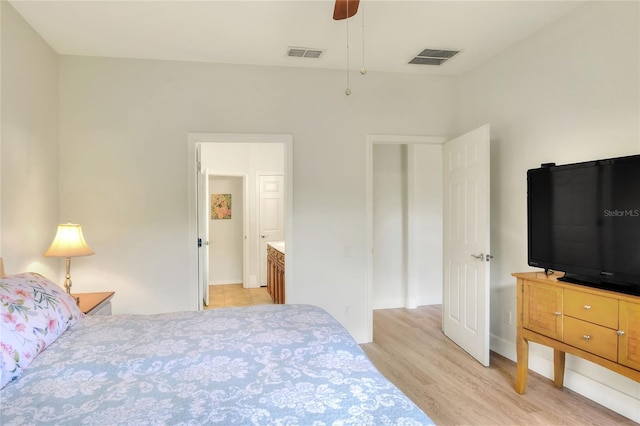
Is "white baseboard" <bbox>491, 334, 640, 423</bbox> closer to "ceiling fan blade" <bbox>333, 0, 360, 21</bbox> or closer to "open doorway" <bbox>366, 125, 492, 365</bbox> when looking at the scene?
"open doorway" <bbox>366, 125, 492, 365</bbox>

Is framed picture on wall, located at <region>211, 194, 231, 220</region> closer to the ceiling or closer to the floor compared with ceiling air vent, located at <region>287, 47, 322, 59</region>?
closer to the floor

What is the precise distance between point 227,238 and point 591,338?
5856 mm

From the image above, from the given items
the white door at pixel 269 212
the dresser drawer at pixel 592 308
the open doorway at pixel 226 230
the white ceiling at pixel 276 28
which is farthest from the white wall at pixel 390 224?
the dresser drawer at pixel 592 308

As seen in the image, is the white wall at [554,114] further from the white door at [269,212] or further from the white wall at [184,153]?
the white door at [269,212]

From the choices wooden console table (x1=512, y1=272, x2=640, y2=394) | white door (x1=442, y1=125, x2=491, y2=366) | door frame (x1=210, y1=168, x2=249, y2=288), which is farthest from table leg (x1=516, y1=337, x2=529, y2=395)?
door frame (x1=210, y1=168, x2=249, y2=288)

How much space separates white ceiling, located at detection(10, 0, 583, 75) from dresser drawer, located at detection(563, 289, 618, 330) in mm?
2029

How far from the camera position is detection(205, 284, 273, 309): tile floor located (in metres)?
5.55

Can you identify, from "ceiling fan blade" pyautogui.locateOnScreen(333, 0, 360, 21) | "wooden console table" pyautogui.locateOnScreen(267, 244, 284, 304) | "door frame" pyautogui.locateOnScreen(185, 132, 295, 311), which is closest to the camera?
"ceiling fan blade" pyautogui.locateOnScreen(333, 0, 360, 21)

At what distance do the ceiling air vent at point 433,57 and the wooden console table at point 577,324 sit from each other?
2106mm

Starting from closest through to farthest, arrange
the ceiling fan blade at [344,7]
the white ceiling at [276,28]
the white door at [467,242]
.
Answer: the ceiling fan blade at [344,7]
the white ceiling at [276,28]
the white door at [467,242]

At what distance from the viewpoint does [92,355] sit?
5.21 ft

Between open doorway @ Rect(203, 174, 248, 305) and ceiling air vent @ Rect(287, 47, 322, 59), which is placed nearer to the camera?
ceiling air vent @ Rect(287, 47, 322, 59)

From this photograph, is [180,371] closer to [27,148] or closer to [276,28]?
[27,148]

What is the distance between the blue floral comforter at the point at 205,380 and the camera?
3.75ft
